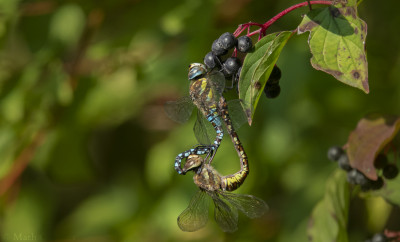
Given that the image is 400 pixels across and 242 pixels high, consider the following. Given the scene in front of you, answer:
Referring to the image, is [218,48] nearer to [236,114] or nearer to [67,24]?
[236,114]

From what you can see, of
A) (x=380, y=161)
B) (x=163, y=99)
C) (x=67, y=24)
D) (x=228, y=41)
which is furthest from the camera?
(x=163, y=99)

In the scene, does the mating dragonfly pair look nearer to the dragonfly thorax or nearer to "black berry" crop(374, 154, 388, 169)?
the dragonfly thorax

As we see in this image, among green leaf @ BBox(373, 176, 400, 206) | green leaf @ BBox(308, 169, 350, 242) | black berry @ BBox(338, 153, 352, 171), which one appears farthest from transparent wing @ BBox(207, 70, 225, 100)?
green leaf @ BBox(373, 176, 400, 206)

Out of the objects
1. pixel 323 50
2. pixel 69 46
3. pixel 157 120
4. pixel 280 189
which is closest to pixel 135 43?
pixel 69 46

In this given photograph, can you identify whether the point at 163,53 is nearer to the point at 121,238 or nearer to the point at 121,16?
the point at 121,16

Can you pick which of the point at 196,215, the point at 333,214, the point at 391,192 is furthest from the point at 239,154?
the point at 391,192

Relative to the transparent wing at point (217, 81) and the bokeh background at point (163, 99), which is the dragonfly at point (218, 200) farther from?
the bokeh background at point (163, 99)
